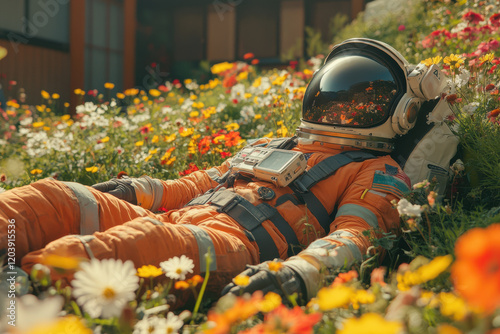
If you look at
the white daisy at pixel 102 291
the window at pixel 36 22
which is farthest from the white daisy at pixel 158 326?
the window at pixel 36 22

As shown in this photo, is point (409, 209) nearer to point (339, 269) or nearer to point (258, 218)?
point (339, 269)

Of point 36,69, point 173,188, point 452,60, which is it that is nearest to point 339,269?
point 173,188

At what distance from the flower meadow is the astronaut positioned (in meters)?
0.10

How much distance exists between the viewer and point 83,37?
33.2 feet

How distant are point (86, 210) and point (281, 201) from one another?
37.3 inches

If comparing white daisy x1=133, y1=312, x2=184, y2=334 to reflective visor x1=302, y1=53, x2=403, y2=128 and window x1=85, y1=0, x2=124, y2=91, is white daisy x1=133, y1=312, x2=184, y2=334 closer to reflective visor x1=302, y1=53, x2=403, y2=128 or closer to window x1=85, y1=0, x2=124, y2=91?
reflective visor x1=302, y1=53, x2=403, y2=128

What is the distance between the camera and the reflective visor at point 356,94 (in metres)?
2.63

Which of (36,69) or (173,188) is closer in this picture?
(173,188)

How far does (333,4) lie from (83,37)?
5.70 m

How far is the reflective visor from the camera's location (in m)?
2.63

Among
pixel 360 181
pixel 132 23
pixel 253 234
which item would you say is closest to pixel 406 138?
pixel 360 181

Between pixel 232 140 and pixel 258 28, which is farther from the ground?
pixel 258 28

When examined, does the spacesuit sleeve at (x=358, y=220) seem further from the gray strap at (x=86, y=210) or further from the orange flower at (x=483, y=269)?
the orange flower at (x=483, y=269)

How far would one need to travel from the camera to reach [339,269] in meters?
1.82
